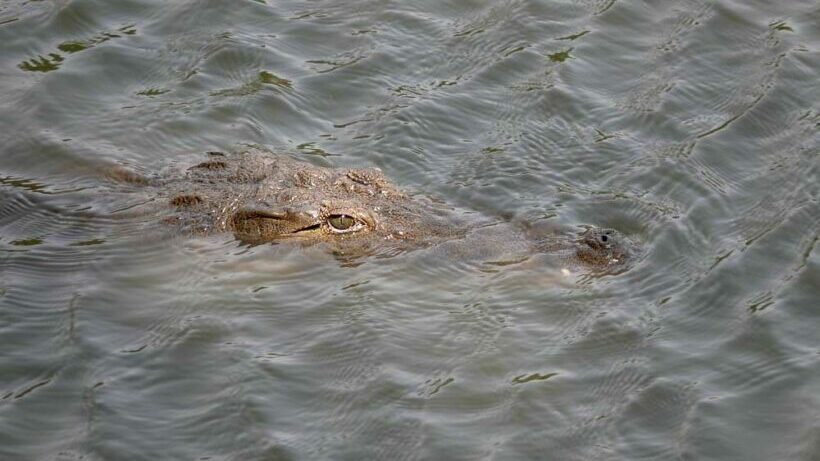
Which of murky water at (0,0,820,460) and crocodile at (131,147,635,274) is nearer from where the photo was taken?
murky water at (0,0,820,460)

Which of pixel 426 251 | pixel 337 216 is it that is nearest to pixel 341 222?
pixel 337 216

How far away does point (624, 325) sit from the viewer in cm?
655

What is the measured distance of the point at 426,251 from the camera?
7.25 metres

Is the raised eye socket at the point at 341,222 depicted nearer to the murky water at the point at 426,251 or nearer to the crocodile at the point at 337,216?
the crocodile at the point at 337,216

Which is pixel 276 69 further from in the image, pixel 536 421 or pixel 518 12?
pixel 536 421

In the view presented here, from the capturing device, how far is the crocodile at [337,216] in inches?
279

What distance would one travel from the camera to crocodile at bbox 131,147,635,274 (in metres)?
7.09

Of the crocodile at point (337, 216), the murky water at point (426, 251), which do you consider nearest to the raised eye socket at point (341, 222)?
the crocodile at point (337, 216)

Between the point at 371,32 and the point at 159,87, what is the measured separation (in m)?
1.81

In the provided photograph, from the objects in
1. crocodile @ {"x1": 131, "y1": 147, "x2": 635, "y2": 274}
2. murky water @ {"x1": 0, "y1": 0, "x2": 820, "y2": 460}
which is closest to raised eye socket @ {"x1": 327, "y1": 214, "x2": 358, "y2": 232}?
crocodile @ {"x1": 131, "y1": 147, "x2": 635, "y2": 274}

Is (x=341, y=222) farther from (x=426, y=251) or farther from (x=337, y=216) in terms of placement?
(x=426, y=251)

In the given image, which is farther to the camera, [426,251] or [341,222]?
[426,251]

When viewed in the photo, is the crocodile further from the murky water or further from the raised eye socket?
the murky water

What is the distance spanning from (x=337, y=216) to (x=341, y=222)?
5 centimetres
